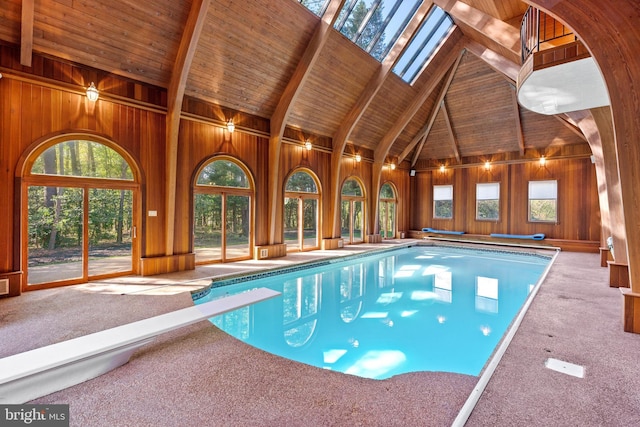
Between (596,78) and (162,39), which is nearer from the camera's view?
(596,78)

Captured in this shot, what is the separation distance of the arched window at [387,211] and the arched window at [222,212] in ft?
20.3

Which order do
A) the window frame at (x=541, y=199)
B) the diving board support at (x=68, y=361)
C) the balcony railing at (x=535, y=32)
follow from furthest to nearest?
the window frame at (x=541, y=199) → the balcony railing at (x=535, y=32) → the diving board support at (x=68, y=361)

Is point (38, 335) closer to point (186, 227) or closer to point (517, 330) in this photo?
point (186, 227)

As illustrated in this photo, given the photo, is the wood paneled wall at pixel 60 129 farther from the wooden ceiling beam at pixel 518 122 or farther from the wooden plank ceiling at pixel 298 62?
the wooden ceiling beam at pixel 518 122

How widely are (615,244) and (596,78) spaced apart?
2938mm

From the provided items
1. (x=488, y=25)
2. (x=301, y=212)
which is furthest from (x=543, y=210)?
(x=301, y=212)

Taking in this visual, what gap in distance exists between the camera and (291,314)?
468 cm

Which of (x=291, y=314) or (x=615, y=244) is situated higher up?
(x=615, y=244)

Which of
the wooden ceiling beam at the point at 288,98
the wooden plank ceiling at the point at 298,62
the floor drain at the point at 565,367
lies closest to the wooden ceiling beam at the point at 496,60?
the wooden plank ceiling at the point at 298,62

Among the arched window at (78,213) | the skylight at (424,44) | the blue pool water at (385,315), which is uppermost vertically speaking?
the skylight at (424,44)

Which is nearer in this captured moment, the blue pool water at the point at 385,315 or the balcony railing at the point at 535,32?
the blue pool water at the point at 385,315

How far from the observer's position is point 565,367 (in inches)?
97.5

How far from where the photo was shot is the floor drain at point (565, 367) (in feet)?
7.85

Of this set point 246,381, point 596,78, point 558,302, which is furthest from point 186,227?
point 596,78
